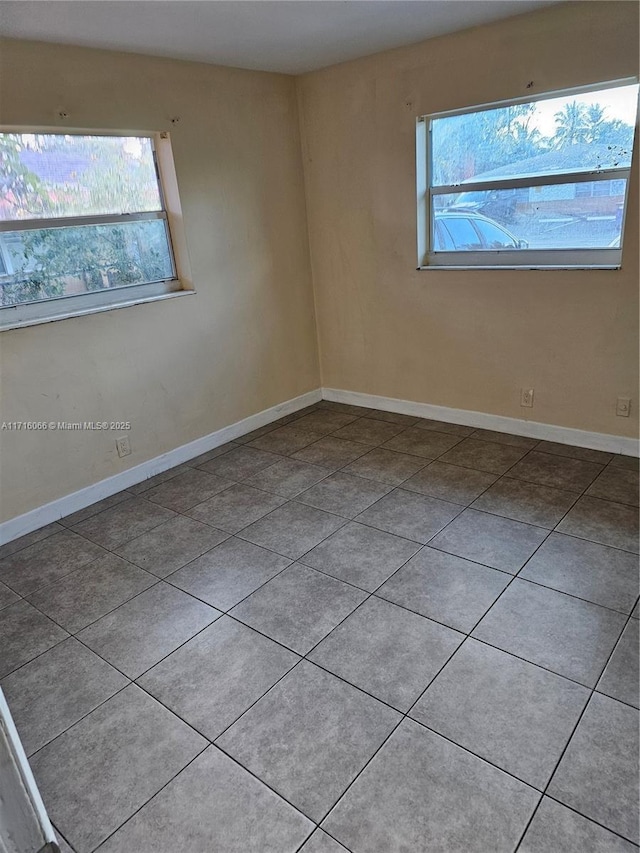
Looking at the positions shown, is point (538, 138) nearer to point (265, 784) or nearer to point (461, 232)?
point (461, 232)

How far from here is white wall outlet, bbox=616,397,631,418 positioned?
121 inches

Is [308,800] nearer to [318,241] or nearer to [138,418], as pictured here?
[138,418]

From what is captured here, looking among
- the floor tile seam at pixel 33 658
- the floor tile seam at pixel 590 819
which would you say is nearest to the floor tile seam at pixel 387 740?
the floor tile seam at pixel 590 819

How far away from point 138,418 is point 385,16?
2.51m

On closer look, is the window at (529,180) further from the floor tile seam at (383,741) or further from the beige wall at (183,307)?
the floor tile seam at (383,741)

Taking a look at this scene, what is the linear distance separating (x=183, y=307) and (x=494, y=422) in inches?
85.9

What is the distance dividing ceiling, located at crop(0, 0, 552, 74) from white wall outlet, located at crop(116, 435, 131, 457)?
79.7 inches

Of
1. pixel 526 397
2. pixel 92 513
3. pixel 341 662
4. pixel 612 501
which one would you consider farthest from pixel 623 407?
pixel 92 513

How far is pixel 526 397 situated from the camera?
3.47m

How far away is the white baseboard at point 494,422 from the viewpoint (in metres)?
3.21

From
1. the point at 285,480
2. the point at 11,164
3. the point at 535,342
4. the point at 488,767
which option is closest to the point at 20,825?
the point at 488,767

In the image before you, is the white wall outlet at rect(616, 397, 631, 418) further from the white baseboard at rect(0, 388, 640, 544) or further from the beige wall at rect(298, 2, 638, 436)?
the white baseboard at rect(0, 388, 640, 544)

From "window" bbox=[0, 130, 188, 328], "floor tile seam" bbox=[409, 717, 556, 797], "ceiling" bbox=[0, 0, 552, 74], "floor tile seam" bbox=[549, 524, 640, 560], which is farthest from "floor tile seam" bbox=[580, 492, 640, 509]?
"window" bbox=[0, 130, 188, 328]

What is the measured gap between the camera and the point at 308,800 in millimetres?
1457
